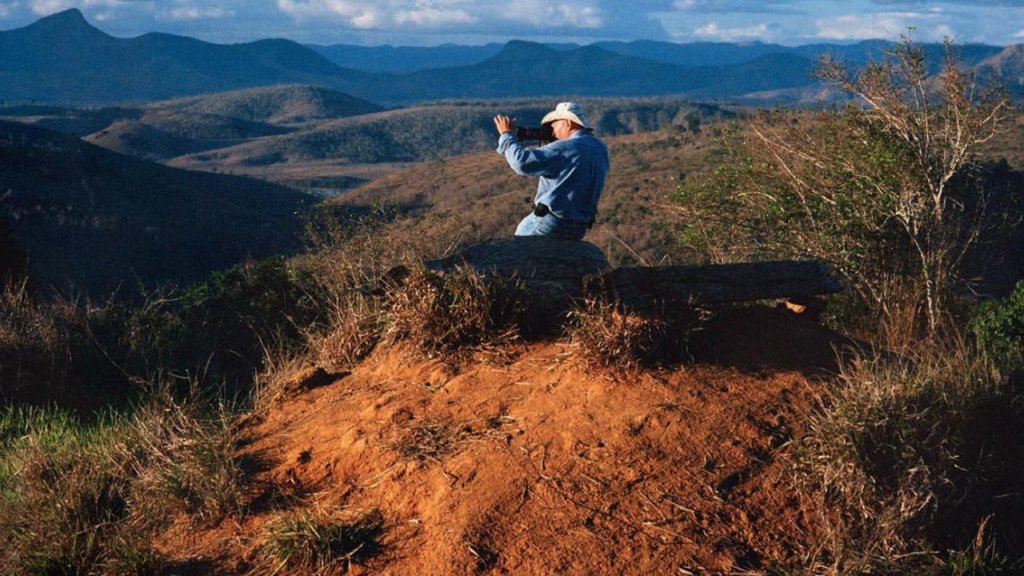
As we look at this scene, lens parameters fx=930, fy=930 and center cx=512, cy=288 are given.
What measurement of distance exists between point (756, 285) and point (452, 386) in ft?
5.86

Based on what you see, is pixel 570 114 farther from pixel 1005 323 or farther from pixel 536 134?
pixel 1005 323

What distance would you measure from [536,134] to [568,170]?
41 centimetres

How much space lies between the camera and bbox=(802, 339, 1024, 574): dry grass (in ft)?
11.4

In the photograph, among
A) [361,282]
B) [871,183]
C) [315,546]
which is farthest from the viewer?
[871,183]

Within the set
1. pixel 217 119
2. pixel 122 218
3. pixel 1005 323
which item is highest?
pixel 1005 323

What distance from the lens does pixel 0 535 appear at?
12.6 ft

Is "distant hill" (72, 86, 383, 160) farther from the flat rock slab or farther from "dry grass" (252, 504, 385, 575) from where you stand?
"dry grass" (252, 504, 385, 575)

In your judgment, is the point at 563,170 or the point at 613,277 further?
the point at 563,170

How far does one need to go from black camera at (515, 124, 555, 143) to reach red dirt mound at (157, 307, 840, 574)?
1705 millimetres

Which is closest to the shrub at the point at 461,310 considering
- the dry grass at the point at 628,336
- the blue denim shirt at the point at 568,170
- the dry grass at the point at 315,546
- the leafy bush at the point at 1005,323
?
the dry grass at the point at 628,336

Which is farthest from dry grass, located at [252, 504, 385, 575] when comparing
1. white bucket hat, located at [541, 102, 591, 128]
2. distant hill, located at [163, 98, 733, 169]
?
distant hill, located at [163, 98, 733, 169]

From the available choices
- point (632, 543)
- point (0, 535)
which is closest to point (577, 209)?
point (632, 543)

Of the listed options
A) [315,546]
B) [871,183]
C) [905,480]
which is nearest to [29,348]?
[315,546]

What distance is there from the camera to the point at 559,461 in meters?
3.86
